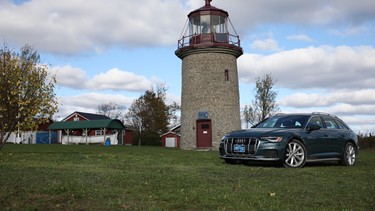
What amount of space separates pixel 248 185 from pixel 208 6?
22.5 m

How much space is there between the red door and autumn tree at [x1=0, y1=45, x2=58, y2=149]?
1370cm

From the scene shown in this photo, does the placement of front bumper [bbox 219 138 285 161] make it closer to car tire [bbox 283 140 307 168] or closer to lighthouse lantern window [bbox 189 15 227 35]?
car tire [bbox 283 140 307 168]

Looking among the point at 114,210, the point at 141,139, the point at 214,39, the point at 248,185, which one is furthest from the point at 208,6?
the point at 141,139

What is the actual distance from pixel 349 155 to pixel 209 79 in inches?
616

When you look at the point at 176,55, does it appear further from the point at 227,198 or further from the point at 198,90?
the point at 227,198

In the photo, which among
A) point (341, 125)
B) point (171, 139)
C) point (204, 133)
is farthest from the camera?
point (171, 139)

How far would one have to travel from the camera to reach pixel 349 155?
1187 centimetres

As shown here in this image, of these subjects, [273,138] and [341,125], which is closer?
[273,138]

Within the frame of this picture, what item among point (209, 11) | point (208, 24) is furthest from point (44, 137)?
point (209, 11)

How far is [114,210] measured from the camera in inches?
175

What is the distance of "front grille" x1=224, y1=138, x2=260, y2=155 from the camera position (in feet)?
33.6

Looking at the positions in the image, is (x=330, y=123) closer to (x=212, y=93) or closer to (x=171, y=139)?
(x=212, y=93)

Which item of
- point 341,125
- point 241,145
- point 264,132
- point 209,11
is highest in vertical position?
point 209,11

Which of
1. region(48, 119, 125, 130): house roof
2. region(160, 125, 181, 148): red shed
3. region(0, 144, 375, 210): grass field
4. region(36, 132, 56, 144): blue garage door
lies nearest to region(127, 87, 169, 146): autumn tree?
region(160, 125, 181, 148): red shed
